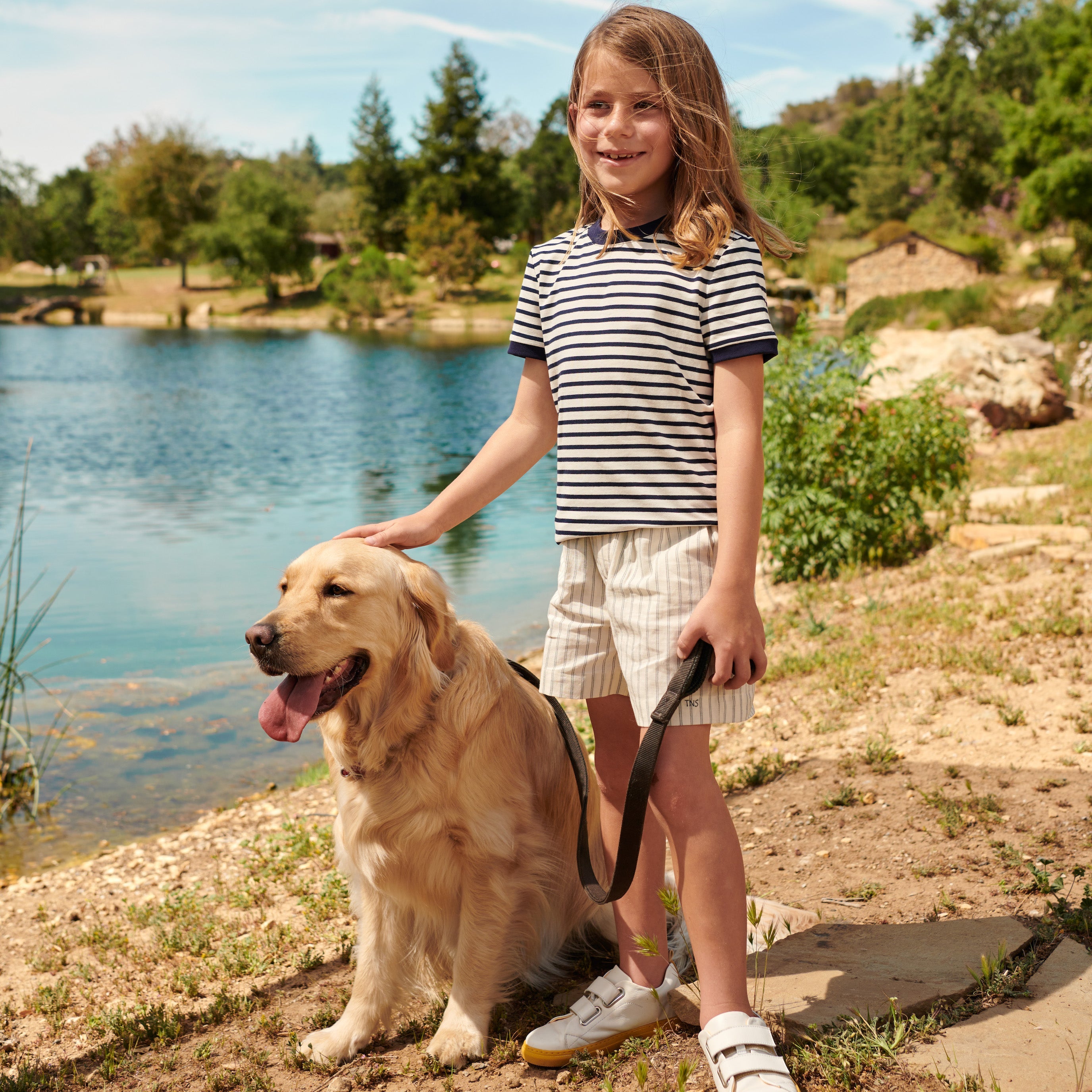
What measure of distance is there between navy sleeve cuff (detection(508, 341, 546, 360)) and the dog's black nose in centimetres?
91

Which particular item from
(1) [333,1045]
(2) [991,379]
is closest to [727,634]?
(1) [333,1045]

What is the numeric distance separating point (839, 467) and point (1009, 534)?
1.27m

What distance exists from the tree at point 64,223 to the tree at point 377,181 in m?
25.1

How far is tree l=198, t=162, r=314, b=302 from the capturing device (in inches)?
2279

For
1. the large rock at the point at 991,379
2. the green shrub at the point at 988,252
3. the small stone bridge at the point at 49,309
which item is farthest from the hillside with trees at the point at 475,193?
the large rock at the point at 991,379

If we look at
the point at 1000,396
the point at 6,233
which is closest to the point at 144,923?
the point at 1000,396

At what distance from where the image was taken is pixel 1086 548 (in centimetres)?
620

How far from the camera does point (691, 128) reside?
212 centimetres

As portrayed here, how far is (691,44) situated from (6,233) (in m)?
89.2

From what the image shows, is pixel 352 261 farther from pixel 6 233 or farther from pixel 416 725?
pixel 416 725

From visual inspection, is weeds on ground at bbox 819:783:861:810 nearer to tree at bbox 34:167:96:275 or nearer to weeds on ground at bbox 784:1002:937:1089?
weeds on ground at bbox 784:1002:937:1089

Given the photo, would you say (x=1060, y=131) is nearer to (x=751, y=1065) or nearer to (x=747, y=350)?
(x=747, y=350)

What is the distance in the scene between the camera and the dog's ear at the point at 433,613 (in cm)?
242

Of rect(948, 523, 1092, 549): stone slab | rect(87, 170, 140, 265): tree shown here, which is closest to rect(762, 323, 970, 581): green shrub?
rect(948, 523, 1092, 549): stone slab
